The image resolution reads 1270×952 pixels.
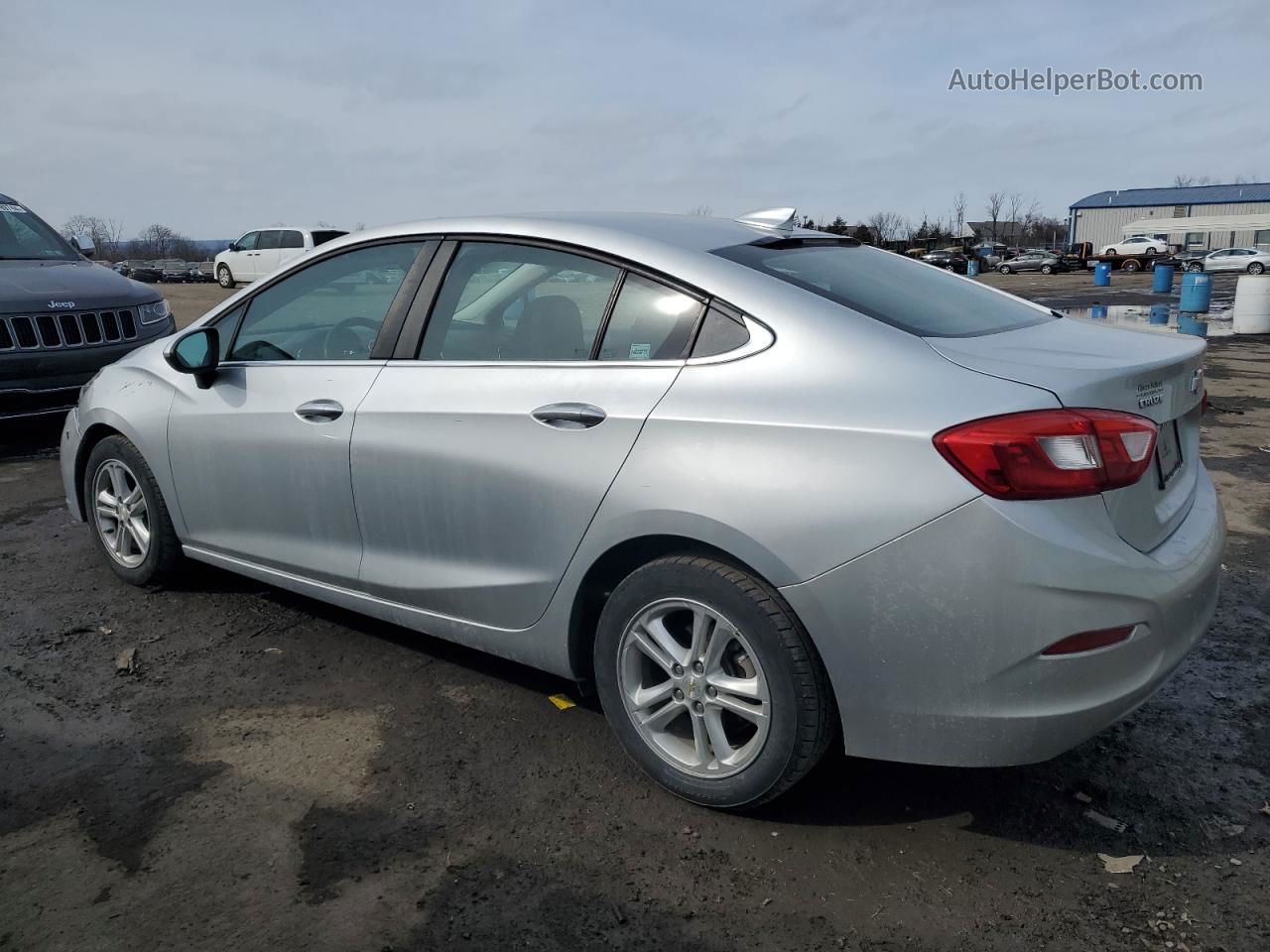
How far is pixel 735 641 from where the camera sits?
2.67 m

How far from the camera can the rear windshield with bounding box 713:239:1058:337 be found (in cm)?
279

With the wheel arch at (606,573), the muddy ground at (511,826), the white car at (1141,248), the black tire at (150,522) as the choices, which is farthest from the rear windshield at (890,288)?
the white car at (1141,248)

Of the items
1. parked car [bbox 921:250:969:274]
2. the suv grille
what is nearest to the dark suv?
the suv grille

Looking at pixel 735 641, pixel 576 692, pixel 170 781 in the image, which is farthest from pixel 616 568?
pixel 170 781

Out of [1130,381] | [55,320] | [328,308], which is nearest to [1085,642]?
[1130,381]

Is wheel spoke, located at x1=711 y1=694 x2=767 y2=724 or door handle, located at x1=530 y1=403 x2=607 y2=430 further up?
door handle, located at x1=530 y1=403 x2=607 y2=430

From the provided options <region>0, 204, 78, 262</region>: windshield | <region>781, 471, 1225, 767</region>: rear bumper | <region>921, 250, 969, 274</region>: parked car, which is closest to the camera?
<region>781, 471, 1225, 767</region>: rear bumper

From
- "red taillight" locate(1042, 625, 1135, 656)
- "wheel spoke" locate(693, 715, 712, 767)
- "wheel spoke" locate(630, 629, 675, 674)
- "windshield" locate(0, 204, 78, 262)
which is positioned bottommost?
"wheel spoke" locate(693, 715, 712, 767)

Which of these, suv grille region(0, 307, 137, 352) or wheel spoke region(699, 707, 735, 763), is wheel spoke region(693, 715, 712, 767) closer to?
wheel spoke region(699, 707, 735, 763)

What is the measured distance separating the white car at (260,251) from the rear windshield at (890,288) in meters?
29.6

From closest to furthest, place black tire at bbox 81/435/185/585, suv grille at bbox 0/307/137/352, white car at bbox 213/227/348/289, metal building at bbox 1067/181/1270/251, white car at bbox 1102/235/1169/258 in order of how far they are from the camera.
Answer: black tire at bbox 81/435/185/585 → suv grille at bbox 0/307/137/352 → white car at bbox 213/227/348/289 → white car at bbox 1102/235/1169/258 → metal building at bbox 1067/181/1270/251

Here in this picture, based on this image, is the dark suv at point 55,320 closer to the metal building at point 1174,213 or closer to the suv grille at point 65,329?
the suv grille at point 65,329

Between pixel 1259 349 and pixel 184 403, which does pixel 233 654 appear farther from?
pixel 1259 349

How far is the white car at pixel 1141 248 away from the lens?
2126 inches
